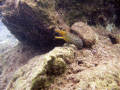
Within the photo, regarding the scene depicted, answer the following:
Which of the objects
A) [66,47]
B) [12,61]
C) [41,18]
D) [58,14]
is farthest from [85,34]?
[12,61]

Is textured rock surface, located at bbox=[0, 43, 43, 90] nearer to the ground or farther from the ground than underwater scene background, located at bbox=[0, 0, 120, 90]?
nearer to the ground

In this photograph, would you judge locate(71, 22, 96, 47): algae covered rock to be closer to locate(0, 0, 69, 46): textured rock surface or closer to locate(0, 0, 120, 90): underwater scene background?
locate(0, 0, 120, 90): underwater scene background

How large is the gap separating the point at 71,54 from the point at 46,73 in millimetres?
951

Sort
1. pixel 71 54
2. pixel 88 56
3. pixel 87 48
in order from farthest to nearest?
pixel 87 48 < pixel 88 56 < pixel 71 54

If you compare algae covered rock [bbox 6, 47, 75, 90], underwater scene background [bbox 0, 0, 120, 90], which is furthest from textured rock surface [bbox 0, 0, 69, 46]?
algae covered rock [bbox 6, 47, 75, 90]

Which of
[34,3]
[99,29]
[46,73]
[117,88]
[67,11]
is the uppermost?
[34,3]

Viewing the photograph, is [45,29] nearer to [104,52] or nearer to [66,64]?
[66,64]

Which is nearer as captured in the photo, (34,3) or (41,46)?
(34,3)

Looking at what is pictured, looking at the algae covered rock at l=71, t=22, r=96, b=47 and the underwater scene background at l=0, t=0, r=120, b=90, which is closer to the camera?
the underwater scene background at l=0, t=0, r=120, b=90

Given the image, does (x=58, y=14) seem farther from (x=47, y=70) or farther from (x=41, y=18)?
(x=47, y=70)

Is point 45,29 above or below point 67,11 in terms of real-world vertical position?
below

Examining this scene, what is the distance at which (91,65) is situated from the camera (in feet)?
8.55

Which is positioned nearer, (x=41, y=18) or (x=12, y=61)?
(x=41, y=18)

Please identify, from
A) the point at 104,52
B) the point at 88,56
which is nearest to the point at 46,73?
the point at 88,56
